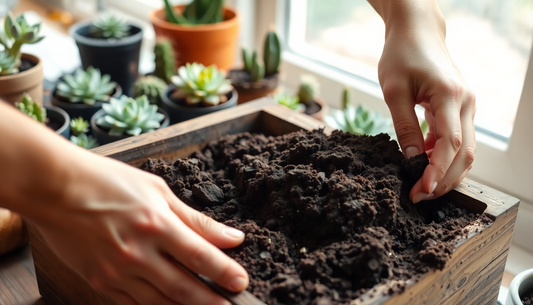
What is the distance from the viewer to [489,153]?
1.19 metres

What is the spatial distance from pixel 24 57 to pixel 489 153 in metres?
1.16

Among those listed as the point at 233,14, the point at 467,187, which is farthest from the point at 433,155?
the point at 233,14

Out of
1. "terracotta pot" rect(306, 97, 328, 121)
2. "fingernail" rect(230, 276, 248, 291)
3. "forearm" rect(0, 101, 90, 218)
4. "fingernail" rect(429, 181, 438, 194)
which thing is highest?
"forearm" rect(0, 101, 90, 218)

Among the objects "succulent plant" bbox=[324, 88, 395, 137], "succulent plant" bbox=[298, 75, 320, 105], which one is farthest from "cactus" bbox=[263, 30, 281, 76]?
"succulent plant" bbox=[324, 88, 395, 137]

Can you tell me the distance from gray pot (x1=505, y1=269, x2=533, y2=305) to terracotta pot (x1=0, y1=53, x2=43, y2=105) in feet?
3.48

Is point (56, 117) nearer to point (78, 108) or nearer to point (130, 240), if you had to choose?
point (78, 108)

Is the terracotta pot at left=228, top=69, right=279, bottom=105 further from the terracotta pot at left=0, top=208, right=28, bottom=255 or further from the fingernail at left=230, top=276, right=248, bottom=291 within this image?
the fingernail at left=230, top=276, right=248, bottom=291

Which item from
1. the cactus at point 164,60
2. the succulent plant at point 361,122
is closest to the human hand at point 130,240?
the succulent plant at point 361,122

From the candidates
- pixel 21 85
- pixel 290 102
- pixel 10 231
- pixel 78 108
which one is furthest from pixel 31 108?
pixel 290 102

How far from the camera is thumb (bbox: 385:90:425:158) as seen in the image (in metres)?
0.89

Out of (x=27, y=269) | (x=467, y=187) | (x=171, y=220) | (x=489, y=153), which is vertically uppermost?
(x=171, y=220)

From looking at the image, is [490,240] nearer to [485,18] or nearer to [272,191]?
[272,191]

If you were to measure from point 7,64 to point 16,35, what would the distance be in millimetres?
75

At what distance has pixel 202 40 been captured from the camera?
5.02ft
